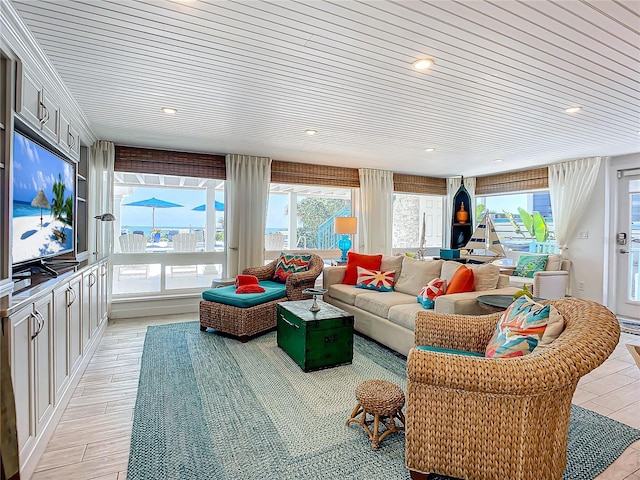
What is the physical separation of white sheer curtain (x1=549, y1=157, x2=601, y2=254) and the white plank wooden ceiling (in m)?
0.90

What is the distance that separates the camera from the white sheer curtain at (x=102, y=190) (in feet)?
13.8

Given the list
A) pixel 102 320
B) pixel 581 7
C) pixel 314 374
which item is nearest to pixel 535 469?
pixel 314 374

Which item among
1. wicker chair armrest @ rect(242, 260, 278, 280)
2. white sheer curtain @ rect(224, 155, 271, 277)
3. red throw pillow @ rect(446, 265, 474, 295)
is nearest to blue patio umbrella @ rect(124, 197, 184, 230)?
white sheer curtain @ rect(224, 155, 271, 277)

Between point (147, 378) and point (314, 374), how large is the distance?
1330 millimetres

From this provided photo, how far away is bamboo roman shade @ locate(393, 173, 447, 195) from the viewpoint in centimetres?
651

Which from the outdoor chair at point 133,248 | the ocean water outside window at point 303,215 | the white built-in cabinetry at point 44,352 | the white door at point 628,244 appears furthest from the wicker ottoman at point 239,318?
the white door at point 628,244

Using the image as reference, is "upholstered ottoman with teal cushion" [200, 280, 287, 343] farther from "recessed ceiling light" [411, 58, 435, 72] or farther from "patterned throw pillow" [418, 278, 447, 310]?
"recessed ceiling light" [411, 58, 435, 72]

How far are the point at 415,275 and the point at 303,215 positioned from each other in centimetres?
252

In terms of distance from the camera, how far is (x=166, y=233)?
195 inches

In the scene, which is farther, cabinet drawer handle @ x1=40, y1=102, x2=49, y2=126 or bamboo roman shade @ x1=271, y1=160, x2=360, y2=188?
bamboo roman shade @ x1=271, y1=160, x2=360, y2=188

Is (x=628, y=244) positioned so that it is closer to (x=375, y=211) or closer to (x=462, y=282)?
(x=462, y=282)

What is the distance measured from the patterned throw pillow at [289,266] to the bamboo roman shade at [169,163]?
157 centimetres

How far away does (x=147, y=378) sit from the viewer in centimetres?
275

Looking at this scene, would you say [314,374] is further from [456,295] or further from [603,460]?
[603,460]
